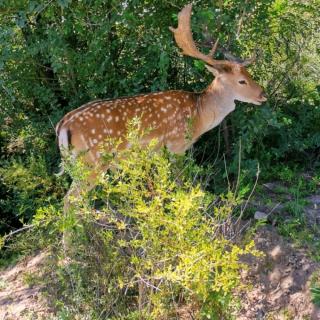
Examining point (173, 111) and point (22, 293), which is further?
point (173, 111)

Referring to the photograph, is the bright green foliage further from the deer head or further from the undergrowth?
the deer head

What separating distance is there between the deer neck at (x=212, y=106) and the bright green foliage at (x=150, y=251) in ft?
5.34

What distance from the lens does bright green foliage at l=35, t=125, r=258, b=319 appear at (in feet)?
11.9

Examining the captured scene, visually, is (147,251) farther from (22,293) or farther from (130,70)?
(130,70)

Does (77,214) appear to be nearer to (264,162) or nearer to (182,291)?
(182,291)

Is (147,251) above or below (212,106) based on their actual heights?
below

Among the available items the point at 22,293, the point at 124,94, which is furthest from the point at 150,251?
the point at 124,94

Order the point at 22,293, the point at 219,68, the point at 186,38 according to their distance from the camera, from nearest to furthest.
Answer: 1. the point at 22,293
2. the point at 186,38
3. the point at 219,68

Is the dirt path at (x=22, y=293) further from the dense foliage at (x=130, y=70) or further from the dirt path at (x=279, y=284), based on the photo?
the dirt path at (x=279, y=284)

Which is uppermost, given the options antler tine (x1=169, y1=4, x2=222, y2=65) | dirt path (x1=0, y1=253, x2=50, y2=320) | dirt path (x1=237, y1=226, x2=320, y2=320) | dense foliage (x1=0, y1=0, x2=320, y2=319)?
antler tine (x1=169, y1=4, x2=222, y2=65)

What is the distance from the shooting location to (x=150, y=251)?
3.81 m

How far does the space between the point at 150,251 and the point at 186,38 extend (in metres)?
2.69

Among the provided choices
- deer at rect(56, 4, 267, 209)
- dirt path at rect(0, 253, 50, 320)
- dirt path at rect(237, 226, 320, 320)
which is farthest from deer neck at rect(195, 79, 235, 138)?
dirt path at rect(0, 253, 50, 320)

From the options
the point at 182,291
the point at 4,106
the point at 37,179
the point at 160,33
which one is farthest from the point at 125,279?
the point at 4,106
